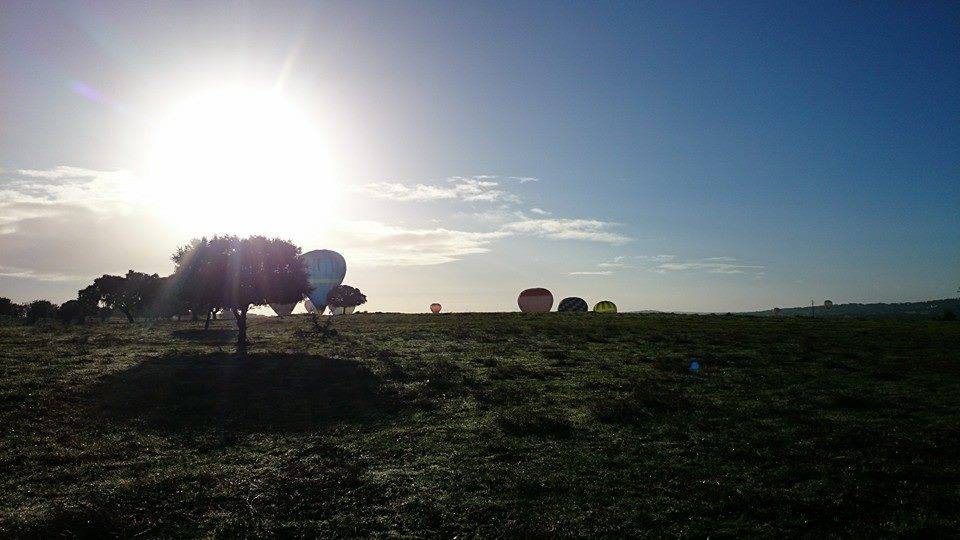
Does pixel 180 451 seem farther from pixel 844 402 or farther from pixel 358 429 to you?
pixel 844 402

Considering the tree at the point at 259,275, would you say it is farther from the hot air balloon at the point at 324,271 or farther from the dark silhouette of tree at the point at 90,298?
the dark silhouette of tree at the point at 90,298

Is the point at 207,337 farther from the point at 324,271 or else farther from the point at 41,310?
the point at 41,310

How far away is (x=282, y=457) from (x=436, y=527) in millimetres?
7417

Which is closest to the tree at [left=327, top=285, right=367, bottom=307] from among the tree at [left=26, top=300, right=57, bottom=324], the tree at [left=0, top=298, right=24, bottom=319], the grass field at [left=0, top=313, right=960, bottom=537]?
the tree at [left=26, top=300, right=57, bottom=324]

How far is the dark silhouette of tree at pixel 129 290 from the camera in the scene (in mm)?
102250

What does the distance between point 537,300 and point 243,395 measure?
95892mm

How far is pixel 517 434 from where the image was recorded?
19391 millimetres

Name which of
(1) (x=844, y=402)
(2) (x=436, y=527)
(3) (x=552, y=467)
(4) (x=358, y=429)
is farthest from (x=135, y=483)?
(1) (x=844, y=402)

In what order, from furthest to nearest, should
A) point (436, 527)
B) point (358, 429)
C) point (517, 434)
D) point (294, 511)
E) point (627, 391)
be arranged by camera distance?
point (627, 391)
point (358, 429)
point (517, 434)
point (294, 511)
point (436, 527)

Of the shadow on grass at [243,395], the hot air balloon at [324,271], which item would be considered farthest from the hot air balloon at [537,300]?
the shadow on grass at [243,395]

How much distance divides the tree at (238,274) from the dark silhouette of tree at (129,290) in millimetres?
59969

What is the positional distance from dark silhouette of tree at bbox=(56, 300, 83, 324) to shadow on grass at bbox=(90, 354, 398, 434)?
7643 cm

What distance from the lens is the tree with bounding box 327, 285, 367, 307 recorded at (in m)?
119

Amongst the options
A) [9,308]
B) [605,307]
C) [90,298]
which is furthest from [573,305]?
[9,308]
